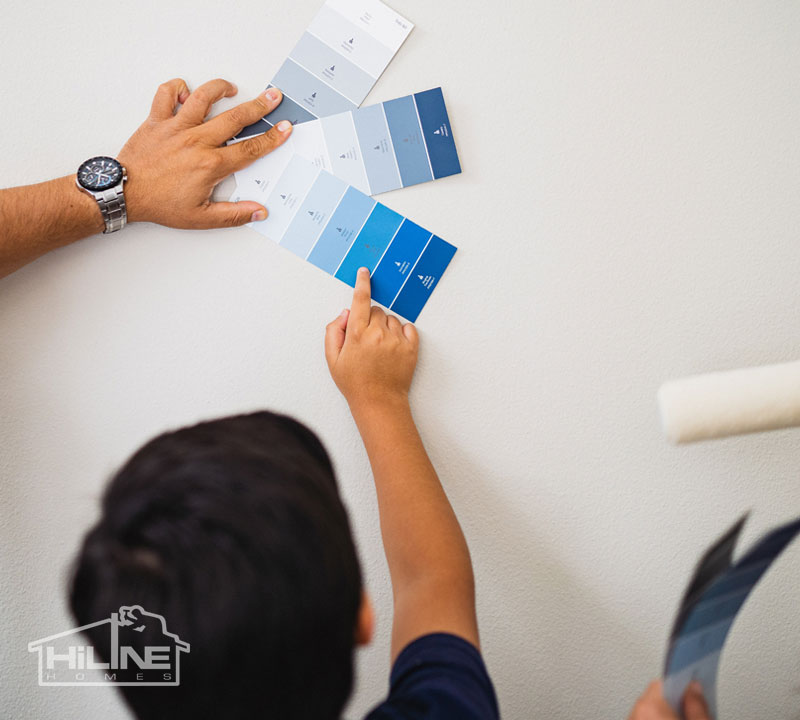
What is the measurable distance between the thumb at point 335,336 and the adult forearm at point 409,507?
0.28 ft

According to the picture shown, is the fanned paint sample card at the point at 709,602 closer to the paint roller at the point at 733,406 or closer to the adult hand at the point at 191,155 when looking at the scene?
the paint roller at the point at 733,406

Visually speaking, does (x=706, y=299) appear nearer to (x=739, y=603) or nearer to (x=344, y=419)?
(x=739, y=603)

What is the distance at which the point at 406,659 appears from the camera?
0.64 metres

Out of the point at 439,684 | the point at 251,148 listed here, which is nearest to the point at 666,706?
the point at 439,684

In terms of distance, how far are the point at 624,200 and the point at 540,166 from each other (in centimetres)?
13

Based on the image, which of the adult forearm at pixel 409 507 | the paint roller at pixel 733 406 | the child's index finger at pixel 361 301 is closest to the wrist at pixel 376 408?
the adult forearm at pixel 409 507

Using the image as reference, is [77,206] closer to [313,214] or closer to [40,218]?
[40,218]

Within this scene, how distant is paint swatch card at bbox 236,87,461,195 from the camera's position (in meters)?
0.88

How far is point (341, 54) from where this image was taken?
0.88 meters

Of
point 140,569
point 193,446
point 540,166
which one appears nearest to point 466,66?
point 540,166

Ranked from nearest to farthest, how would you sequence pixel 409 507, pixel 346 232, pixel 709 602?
1. pixel 709 602
2. pixel 409 507
3. pixel 346 232

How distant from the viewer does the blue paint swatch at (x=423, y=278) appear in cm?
89

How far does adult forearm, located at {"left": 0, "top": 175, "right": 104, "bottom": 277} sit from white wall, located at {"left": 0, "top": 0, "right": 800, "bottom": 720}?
0.05m

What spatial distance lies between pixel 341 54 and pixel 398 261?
0.31 metres
